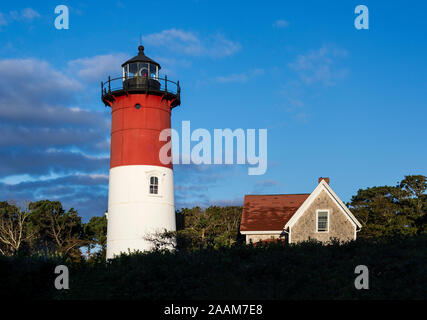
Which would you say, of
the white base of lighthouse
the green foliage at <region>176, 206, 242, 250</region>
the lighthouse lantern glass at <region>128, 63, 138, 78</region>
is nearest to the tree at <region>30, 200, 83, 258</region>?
the green foliage at <region>176, 206, 242, 250</region>

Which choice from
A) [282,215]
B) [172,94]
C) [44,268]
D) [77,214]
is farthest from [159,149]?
[77,214]

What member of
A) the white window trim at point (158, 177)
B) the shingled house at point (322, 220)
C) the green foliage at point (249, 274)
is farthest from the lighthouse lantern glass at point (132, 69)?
the green foliage at point (249, 274)

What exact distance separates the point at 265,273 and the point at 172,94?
1853 centimetres

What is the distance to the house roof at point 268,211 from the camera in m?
31.6

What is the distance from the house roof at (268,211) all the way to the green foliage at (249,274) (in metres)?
11.2

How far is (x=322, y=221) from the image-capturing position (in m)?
29.9

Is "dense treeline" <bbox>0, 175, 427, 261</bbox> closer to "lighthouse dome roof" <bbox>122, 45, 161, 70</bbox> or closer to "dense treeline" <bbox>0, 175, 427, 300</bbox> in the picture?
"lighthouse dome roof" <bbox>122, 45, 161, 70</bbox>

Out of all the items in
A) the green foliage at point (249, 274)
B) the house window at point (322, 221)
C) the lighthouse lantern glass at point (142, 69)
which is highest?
the lighthouse lantern glass at point (142, 69)

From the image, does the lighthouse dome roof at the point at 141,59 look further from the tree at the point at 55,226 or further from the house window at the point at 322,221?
the tree at the point at 55,226

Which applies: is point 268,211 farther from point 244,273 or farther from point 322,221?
point 244,273

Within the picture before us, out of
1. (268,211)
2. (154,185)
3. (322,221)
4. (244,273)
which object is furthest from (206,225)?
(244,273)

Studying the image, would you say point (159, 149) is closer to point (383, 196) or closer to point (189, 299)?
point (189, 299)

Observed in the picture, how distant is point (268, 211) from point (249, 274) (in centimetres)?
1551

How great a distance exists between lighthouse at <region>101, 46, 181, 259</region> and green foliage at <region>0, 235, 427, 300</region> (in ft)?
34.5
